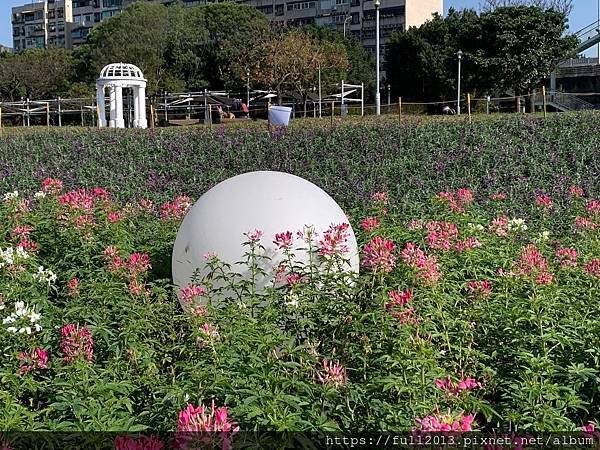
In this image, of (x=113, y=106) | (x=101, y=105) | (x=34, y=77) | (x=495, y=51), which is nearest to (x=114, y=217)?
(x=113, y=106)

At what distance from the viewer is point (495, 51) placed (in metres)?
35.8

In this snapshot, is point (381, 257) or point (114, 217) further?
point (114, 217)

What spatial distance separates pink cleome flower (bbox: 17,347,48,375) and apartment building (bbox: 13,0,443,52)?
59.0 m

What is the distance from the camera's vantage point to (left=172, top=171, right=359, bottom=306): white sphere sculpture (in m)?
4.45

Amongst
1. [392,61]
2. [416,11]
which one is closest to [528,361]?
[392,61]

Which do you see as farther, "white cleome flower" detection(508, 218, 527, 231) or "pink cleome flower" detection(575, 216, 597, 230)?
"pink cleome flower" detection(575, 216, 597, 230)

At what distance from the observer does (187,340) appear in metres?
3.44

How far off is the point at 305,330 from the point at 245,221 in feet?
3.53

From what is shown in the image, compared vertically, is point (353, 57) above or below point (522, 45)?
above

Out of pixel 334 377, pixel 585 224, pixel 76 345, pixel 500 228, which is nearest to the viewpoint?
pixel 334 377

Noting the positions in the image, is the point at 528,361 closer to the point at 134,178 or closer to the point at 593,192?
the point at 593,192

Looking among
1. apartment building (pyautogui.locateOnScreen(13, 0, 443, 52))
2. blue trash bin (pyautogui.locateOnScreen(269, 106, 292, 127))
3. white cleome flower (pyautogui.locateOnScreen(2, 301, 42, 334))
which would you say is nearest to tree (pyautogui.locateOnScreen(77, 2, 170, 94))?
apartment building (pyautogui.locateOnScreen(13, 0, 443, 52))

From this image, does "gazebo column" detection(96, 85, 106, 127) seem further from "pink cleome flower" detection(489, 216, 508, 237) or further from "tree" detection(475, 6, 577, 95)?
"pink cleome flower" detection(489, 216, 508, 237)

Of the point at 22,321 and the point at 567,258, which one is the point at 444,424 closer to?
the point at 22,321
